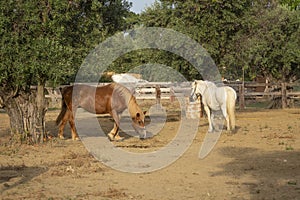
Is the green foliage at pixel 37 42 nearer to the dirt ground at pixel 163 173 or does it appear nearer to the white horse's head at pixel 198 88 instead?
the dirt ground at pixel 163 173

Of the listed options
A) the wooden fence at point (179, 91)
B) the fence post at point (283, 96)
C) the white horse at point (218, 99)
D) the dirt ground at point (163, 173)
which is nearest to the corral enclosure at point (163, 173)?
the dirt ground at point (163, 173)

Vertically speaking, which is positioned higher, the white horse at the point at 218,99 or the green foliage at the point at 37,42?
the green foliage at the point at 37,42

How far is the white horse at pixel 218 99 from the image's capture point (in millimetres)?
15641

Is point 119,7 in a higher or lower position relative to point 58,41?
higher

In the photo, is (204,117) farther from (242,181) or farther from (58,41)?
(242,181)

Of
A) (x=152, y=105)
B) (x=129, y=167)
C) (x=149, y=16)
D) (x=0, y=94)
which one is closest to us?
(x=129, y=167)

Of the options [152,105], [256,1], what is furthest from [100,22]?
[152,105]

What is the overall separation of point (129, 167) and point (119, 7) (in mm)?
7672

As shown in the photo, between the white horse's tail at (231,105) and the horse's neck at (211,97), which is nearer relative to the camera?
the white horse's tail at (231,105)

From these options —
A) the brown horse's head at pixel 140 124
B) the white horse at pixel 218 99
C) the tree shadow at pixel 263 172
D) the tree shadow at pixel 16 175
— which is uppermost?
the white horse at pixel 218 99

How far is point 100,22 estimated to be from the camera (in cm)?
1454

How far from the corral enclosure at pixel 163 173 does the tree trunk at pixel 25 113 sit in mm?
403

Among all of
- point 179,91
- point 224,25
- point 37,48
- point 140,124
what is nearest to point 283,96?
point 179,91

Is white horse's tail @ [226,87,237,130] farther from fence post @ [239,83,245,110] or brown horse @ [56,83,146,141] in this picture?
fence post @ [239,83,245,110]
